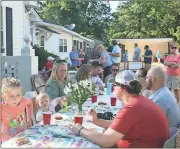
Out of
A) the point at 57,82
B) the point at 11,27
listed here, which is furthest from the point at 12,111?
the point at 11,27

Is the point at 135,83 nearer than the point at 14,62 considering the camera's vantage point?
Yes

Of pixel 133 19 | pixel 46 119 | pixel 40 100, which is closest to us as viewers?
pixel 46 119

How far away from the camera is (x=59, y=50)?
28281 mm

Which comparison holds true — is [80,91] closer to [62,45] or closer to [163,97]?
[163,97]

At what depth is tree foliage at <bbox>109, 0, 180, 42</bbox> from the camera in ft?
107

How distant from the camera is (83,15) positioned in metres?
43.0

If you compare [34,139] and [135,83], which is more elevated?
[135,83]

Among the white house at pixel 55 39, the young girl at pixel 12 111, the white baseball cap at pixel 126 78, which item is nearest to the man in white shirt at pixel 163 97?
the white baseball cap at pixel 126 78

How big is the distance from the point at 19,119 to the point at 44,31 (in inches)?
890

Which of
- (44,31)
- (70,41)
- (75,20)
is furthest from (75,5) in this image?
(44,31)

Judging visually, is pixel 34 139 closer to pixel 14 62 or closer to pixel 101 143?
pixel 101 143

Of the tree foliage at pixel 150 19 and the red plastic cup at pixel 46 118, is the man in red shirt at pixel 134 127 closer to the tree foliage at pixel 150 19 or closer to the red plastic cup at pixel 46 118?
the red plastic cup at pixel 46 118

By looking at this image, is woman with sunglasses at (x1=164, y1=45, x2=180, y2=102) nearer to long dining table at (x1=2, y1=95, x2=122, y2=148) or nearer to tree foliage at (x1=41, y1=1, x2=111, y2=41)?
long dining table at (x1=2, y1=95, x2=122, y2=148)

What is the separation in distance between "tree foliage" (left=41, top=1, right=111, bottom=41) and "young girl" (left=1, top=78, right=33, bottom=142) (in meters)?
35.5
